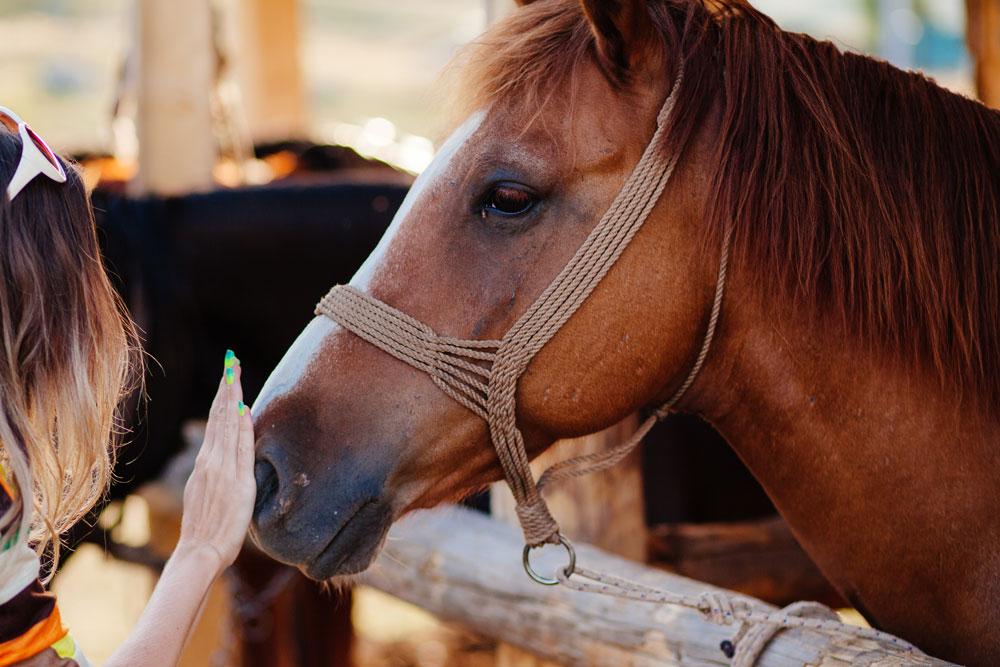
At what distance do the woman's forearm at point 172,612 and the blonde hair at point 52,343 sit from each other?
0.53 ft

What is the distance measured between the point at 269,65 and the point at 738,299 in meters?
5.64

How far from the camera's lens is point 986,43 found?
10.3ft

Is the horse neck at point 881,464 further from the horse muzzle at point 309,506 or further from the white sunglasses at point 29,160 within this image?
the white sunglasses at point 29,160

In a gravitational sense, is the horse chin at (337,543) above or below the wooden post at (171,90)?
above

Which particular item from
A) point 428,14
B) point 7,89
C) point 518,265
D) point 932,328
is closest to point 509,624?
point 518,265

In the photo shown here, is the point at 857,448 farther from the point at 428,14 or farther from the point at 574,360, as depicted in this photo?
the point at 428,14

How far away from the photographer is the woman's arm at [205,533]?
1223 mm

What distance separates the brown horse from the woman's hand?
0.06 m

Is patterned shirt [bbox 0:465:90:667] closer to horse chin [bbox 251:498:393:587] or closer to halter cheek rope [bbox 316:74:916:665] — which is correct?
horse chin [bbox 251:498:393:587]

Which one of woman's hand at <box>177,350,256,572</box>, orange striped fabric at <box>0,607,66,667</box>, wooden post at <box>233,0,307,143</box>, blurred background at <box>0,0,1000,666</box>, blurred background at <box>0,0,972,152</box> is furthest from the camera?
blurred background at <box>0,0,972,152</box>

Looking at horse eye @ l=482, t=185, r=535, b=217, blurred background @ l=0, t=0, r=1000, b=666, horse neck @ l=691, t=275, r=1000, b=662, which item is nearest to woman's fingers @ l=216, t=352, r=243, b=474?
horse eye @ l=482, t=185, r=535, b=217

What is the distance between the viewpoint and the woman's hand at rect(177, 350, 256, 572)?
4.28 ft

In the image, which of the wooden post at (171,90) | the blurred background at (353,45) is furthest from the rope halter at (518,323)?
the blurred background at (353,45)

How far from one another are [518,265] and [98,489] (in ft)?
2.09
